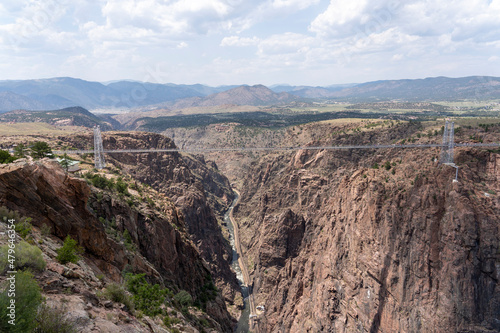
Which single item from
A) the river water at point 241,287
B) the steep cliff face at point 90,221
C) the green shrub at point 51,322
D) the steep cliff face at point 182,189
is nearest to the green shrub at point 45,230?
the steep cliff face at point 90,221

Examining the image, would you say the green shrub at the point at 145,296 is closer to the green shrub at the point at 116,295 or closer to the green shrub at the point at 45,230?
the green shrub at the point at 116,295

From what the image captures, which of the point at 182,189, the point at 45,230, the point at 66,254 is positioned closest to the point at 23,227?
the point at 45,230

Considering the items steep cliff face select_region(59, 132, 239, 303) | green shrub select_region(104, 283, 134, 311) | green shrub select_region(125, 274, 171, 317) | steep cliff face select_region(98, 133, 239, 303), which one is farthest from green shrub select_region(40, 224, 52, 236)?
steep cliff face select_region(59, 132, 239, 303)

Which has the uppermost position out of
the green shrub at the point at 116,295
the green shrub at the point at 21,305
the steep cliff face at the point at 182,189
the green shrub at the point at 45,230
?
the green shrub at the point at 21,305

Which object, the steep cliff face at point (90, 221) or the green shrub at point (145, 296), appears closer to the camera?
the steep cliff face at point (90, 221)

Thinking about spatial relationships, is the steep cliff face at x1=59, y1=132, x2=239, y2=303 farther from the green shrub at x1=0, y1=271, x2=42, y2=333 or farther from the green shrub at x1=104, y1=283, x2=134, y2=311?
the green shrub at x1=0, y1=271, x2=42, y2=333

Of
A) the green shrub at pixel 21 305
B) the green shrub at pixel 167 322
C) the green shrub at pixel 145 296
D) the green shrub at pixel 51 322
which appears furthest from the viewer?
the green shrub at pixel 167 322

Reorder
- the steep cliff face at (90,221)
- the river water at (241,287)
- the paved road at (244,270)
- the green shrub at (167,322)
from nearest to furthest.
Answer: the steep cliff face at (90,221) < the green shrub at (167,322) < the river water at (241,287) < the paved road at (244,270)

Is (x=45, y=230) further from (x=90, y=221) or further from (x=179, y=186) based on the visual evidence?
(x=179, y=186)
